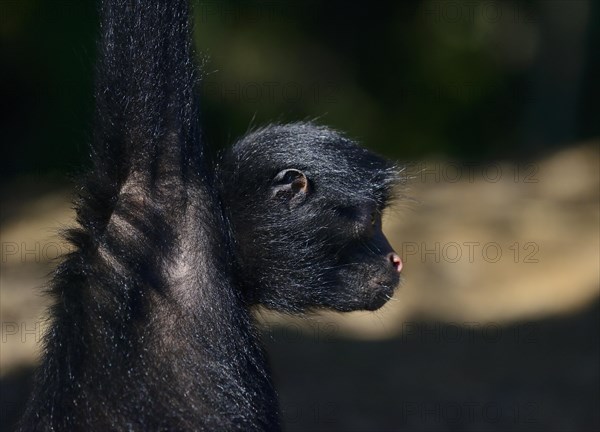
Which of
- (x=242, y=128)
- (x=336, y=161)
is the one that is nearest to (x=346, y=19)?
(x=242, y=128)

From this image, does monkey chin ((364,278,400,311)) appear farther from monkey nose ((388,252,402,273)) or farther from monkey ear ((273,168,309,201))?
monkey ear ((273,168,309,201))

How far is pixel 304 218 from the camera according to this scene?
5137 millimetres

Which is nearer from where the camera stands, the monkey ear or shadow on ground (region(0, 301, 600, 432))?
the monkey ear

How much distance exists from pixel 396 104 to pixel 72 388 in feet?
45.8

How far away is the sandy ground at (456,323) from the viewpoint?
863cm

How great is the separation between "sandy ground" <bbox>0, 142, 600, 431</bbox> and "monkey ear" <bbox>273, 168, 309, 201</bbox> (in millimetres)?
1129

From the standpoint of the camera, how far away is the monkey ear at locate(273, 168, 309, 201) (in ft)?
16.7

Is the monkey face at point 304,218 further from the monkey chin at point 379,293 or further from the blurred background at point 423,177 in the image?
the blurred background at point 423,177

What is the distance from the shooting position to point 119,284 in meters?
4.56

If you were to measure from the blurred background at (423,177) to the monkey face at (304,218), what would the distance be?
3225 mm

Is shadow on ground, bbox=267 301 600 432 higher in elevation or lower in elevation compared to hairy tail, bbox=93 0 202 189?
higher

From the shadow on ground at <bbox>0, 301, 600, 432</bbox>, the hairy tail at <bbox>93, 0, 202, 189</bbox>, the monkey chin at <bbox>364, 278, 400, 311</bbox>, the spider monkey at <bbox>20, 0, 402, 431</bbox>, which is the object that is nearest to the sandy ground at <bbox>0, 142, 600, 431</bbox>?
the shadow on ground at <bbox>0, 301, 600, 432</bbox>

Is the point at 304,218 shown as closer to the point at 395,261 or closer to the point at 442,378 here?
the point at 395,261

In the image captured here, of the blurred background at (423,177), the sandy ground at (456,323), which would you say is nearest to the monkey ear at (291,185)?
the sandy ground at (456,323)
